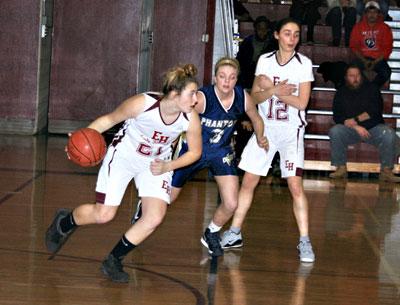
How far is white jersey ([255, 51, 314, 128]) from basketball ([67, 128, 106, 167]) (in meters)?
1.58

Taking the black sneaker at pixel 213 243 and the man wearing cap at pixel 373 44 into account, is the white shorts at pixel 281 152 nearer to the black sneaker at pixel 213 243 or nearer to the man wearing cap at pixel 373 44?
the black sneaker at pixel 213 243

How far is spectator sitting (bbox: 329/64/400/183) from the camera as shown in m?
11.9

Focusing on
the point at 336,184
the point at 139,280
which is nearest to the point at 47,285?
the point at 139,280

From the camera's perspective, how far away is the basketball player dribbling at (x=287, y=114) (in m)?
7.17

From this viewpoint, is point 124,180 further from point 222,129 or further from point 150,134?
point 222,129

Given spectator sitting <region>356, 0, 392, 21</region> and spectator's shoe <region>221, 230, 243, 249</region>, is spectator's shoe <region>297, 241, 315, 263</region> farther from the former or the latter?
spectator sitting <region>356, 0, 392, 21</region>

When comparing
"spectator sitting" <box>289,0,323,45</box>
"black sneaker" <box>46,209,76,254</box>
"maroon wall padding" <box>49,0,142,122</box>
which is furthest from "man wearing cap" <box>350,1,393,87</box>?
"black sneaker" <box>46,209,76,254</box>

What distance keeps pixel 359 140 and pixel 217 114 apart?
5363 mm

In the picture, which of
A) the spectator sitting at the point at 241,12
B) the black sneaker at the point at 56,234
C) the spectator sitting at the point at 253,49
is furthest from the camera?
the spectator sitting at the point at 241,12

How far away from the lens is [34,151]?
1255 centimetres

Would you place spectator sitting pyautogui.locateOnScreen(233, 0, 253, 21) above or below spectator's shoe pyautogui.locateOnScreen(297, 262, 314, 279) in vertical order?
above

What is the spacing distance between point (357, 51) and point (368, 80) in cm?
108

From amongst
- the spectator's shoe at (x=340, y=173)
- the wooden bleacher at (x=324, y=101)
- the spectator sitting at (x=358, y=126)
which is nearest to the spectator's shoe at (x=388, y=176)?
A: the spectator sitting at (x=358, y=126)

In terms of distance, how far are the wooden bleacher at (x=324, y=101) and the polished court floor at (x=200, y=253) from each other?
55.9 inches
